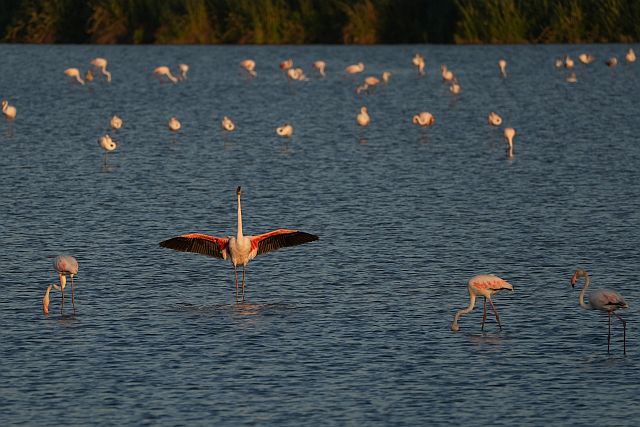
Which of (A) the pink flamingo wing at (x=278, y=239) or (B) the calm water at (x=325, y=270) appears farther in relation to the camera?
(A) the pink flamingo wing at (x=278, y=239)

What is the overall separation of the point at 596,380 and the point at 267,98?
3734 centimetres

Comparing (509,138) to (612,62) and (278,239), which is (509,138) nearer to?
(278,239)

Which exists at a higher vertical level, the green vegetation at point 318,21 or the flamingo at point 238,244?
the green vegetation at point 318,21

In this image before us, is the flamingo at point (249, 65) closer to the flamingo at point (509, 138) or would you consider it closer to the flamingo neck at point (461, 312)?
the flamingo at point (509, 138)

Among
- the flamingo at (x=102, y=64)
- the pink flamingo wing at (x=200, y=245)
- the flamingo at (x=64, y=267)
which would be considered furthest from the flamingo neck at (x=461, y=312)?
the flamingo at (x=102, y=64)

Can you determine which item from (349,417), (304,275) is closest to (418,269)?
(304,275)

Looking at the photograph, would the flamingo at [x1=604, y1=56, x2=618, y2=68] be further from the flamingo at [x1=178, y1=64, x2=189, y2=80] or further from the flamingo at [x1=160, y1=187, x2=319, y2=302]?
the flamingo at [x1=160, y1=187, x2=319, y2=302]

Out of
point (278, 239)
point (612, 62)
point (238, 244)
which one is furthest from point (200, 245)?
point (612, 62)

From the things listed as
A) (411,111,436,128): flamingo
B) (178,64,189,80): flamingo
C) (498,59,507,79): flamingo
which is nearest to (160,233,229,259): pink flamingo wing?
(411,111,436,128): flamingo

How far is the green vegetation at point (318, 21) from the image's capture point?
63281mm

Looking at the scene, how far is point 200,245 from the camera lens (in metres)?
19.6

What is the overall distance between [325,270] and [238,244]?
2.03 m

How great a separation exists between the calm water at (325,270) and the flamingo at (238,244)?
0.52 metres

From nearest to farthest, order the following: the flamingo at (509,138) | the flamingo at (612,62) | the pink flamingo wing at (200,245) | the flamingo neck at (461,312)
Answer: the flamingo neck at (461,312) < the pink flamingo wing at (200,245) < the flamingo at (509,138) < the flamingo at (612,62)
